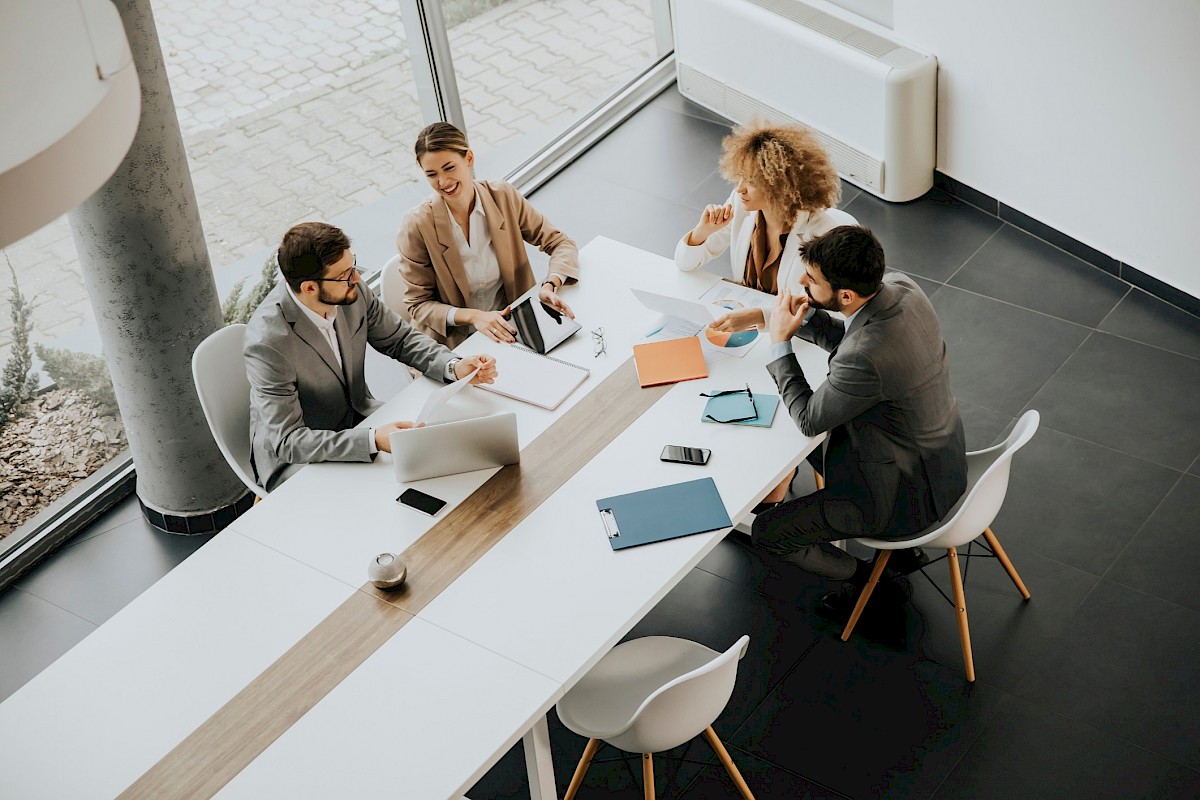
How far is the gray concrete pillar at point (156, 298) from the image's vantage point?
4098mm

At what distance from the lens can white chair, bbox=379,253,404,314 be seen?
14.7 feet

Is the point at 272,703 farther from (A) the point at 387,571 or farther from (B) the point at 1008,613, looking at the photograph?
(B) the point at 1008,613

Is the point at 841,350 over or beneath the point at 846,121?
over

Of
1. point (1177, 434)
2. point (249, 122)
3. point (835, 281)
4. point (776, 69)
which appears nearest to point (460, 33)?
point (249, 122)

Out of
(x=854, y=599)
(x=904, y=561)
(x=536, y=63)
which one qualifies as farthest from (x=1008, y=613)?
(x=536, y=63)

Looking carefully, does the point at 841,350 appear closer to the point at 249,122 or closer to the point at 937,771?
the point at 937,771

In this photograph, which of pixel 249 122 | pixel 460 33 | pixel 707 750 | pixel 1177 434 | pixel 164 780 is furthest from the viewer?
pixel 460 33

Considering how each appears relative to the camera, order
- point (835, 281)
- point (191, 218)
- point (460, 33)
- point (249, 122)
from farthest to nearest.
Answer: point (460, 33), point (249, 122), point (191, 218), point (835, 281)

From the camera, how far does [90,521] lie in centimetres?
495

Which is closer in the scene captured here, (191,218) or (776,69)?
(191,218)

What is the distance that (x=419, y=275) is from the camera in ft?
14.5

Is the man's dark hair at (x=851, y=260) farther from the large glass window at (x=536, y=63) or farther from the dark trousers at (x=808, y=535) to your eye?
the large glass window at (x=536, y=63)

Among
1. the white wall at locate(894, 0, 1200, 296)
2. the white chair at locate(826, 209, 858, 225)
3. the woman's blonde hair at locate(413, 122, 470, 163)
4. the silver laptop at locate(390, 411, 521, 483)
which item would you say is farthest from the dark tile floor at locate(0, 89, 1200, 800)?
the woman's blonde hair at locate(413, 122, 470, 163)

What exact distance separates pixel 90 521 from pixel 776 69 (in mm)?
4028
